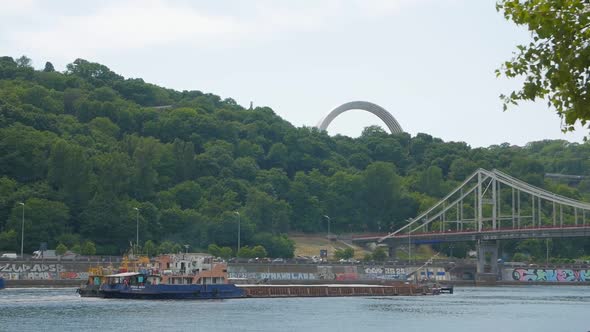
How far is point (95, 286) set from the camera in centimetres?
9662

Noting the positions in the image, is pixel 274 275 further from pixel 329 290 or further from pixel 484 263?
pixel 484 263

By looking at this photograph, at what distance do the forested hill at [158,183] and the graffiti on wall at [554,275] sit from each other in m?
30.3

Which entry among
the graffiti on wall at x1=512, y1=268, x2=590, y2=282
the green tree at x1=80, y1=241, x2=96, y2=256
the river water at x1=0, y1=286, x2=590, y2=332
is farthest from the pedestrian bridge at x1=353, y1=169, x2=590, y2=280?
the green tree at x1=80, y1=241, x2=96, y2=256

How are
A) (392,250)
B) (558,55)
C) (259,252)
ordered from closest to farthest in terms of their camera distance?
1. (558,55)
2. (259,252)
3. (392,250)

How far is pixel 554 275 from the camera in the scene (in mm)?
159750

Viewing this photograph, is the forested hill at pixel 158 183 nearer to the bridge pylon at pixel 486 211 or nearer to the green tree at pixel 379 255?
the bridge pylon at pixel 486 211

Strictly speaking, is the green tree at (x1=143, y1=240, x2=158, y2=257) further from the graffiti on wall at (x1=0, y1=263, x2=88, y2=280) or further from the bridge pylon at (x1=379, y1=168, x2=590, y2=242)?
the bridge pylon at (x1=379, y1=168, x2=590, y2=242)

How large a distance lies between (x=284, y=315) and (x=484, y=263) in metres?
82.5

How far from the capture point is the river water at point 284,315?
6612cm

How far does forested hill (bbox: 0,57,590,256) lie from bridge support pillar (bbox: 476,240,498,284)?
27.8 meters

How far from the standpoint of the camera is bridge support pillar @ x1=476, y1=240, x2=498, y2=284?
154m

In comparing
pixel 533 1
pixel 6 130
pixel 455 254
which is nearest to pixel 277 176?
pixel 455 254

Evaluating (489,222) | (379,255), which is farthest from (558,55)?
(489,222)

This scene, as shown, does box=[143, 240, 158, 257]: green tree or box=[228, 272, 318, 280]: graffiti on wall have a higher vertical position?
box=[143, 240, 158, 257]: green tree
